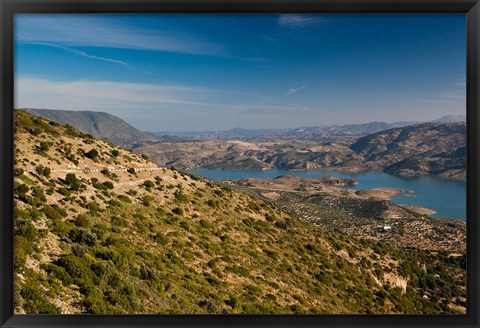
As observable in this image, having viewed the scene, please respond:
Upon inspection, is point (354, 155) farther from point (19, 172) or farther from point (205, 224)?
point (19, 172)

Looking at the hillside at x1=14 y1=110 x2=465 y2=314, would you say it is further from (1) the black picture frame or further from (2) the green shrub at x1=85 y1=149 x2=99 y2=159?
(1) the black picture frame

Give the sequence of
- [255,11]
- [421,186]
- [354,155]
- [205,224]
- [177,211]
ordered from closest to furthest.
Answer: [255,11]
[205,224]
[177,211]
[421,186]
[354,155]

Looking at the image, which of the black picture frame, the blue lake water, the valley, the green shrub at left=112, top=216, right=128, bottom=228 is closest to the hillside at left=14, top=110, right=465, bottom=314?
the green shrub at left=112, top=216, right=128, bottom=228

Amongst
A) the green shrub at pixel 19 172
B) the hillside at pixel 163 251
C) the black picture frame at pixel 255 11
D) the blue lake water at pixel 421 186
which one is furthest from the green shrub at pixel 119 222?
the blue lake water at pixel 421 186

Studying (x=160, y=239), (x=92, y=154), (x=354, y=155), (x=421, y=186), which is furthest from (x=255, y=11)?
(x=354, y=155)

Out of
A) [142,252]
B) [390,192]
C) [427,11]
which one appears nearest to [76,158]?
[142,252]

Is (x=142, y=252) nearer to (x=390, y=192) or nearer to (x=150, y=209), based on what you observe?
(x=150, y=209)
